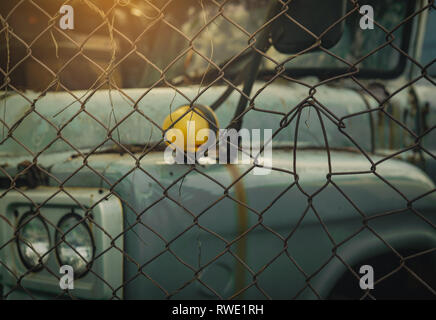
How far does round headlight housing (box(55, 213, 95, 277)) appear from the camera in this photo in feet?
3.40

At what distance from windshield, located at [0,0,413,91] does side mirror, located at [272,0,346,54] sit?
2.22 feet

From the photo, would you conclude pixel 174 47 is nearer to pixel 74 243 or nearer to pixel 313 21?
pixel 313 21

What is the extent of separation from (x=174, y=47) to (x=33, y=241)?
1.61 m

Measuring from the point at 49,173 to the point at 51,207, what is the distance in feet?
0.41

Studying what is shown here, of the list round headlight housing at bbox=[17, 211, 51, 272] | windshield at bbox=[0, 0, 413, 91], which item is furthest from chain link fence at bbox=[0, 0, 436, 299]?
windshield at bbox=[0, 0, 413, 91]

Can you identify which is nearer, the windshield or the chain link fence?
the chain link fence

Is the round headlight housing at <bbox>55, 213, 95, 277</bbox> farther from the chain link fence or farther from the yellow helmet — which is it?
the yellow helmet

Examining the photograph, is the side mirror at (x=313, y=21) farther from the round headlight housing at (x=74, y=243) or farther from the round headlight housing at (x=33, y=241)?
the round headlight housing at (x=33, y=241)

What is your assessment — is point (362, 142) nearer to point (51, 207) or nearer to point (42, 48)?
point (51, 207)

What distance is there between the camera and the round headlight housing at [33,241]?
3.63 ft

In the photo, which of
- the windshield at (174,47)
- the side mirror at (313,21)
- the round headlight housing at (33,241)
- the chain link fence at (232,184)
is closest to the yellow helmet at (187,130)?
the chain link fence at (232,184)

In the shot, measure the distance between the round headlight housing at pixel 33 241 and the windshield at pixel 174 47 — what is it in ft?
2.78

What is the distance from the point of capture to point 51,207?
1.09 metres
